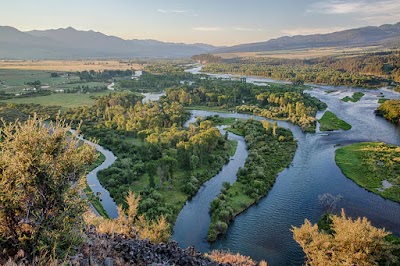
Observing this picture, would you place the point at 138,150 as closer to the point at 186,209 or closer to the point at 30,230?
the point at 186,209

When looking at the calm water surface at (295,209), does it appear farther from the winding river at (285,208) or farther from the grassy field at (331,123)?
the grassy field at (331,123)

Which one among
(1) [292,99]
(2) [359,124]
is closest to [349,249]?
(2) [359,124]

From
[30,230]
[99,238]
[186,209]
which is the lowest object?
[186,209]

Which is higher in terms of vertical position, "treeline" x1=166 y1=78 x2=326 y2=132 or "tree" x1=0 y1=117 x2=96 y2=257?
"tree" x1=0 y1=117 x2=96 y2=257

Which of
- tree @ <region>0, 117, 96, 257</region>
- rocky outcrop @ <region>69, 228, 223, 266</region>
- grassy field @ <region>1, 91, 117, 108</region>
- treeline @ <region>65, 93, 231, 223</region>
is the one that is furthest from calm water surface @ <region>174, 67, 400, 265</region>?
grassy field @ <region>1, 91, 117, 108</region>

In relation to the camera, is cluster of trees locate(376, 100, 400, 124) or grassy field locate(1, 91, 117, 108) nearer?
cluster of trees locate(376, 100, 400, 124)

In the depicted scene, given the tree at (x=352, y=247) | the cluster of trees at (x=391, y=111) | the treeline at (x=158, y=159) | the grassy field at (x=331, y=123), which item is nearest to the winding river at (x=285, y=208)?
the treeline at (x=158, y=159)

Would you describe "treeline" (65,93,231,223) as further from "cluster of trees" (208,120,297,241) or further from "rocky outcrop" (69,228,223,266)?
"rocky outcrop" (69,228,223,266)
